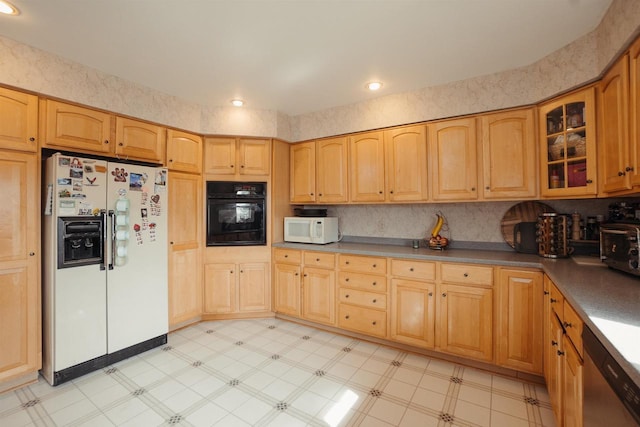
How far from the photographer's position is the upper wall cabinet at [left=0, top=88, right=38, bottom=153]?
2.02 metres

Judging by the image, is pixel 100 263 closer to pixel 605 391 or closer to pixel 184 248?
pixel 184 248

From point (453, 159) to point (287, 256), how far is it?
204cm

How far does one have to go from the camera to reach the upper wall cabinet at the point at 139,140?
2652 mm

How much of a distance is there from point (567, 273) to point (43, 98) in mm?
3902

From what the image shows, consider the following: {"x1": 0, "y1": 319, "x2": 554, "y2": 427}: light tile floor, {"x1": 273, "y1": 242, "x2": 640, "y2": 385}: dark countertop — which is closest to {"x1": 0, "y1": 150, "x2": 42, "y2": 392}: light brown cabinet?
{"x1": 0, "y1": 319, "x2": 554, "y2": 427}: light tile floor

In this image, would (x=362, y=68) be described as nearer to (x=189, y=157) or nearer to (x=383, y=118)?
(x=383, y=118)

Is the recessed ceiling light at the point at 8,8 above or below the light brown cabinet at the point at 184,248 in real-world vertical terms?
above

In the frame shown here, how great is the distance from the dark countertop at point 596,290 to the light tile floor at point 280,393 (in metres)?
0.91

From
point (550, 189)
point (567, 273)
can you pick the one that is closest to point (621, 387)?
point (567, 273)

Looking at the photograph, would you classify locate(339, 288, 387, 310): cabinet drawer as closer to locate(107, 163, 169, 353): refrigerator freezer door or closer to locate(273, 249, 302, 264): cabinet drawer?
locate(273, 249, 302, 264): cabinet drawer

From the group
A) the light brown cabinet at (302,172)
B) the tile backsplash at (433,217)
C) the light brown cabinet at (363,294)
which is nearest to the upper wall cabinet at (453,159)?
the tile backsplash at (433,217)

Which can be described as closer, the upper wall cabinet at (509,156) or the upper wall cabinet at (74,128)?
the upper wall cabinet at (74,128)

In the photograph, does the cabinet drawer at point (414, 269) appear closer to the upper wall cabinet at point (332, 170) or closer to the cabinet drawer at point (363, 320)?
the cabinet drawer at point (363, 320)

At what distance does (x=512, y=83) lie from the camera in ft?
7.94
